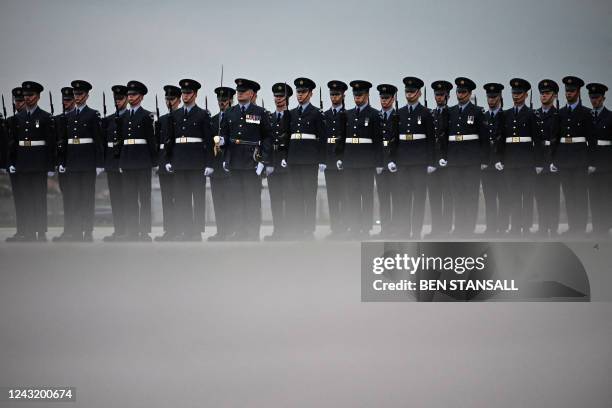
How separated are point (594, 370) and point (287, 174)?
215 inches

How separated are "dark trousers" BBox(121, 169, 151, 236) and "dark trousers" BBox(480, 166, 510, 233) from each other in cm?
421

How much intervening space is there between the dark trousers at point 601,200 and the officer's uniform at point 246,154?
4.00 metres

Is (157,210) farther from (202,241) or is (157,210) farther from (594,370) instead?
(594,370)

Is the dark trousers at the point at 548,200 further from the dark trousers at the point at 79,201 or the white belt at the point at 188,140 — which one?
the dark trousers at the point at 79,201

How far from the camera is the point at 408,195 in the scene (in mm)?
9266

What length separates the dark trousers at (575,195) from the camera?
911 cm

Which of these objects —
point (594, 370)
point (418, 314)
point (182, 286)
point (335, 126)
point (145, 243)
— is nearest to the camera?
point (594, 370)

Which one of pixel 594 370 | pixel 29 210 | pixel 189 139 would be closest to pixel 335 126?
pixel 189 139

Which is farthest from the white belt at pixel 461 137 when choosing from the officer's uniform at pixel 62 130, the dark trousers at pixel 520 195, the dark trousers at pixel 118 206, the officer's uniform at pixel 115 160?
the officer's uniform at pixel 62 130

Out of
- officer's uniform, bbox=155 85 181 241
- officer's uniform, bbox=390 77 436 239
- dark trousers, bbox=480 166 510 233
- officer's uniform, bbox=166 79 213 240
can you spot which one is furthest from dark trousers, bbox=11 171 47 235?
dark trousers, bbox=480 166 510 233

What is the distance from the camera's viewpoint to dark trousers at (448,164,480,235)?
929 cm

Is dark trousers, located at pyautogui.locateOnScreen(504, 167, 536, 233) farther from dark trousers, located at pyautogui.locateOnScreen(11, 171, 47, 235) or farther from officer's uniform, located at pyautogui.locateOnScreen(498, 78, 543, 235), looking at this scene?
dark trousers, located at pyautogui.locateOnScreen(11, 171, 47, 235)

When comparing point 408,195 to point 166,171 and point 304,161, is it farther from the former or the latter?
point 166,171

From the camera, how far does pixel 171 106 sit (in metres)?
9.20
